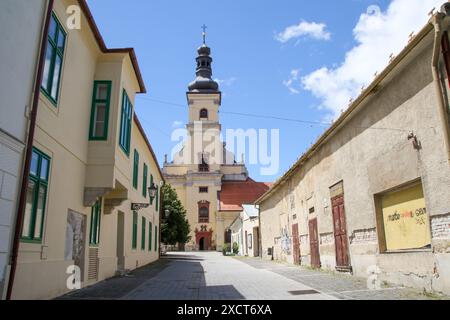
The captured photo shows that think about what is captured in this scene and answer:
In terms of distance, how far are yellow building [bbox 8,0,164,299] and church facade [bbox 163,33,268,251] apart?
1849 inches

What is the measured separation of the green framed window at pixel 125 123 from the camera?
11873mm

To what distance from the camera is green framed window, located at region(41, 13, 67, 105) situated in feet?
26.2

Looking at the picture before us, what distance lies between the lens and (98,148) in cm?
1064

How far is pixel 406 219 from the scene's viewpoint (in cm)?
993

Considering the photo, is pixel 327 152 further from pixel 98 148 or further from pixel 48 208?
pixel 48 208

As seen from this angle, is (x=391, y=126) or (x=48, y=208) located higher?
(x=391, y=126)

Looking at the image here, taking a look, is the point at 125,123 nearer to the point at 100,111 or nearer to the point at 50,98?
the point at 100,111

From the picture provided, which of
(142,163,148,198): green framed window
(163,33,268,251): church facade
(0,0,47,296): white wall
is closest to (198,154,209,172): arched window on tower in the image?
(163,33,268,251): church facade

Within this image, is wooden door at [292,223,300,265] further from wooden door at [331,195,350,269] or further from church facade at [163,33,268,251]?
church facade at [163,33,268,251]

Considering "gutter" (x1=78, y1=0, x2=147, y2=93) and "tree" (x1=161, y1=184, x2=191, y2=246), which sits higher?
"gutter" (x1=78, y1=0, x2=147, y2=93)

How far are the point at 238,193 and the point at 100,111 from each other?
53.5m

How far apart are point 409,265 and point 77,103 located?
29.1 ft

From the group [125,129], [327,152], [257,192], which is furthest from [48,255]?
[257,192]
